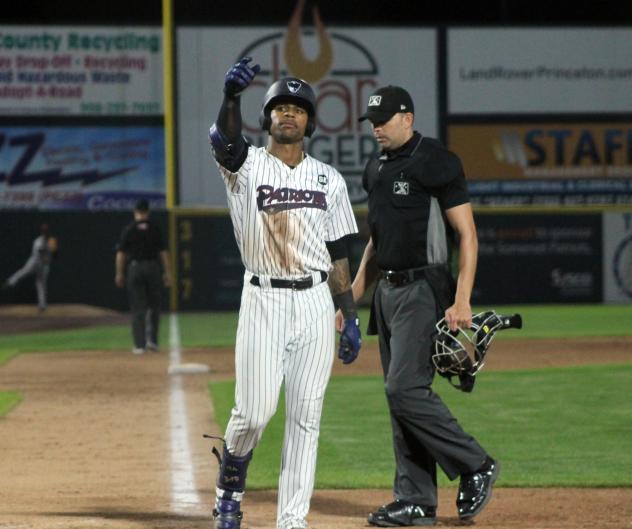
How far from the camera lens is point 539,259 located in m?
30.5

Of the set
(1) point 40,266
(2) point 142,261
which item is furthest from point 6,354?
(1) point 40,266

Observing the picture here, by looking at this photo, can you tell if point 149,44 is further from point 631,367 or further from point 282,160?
point 282,160

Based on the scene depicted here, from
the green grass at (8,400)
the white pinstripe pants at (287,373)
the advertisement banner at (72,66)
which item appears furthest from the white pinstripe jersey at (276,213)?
the advertisement banner at (72,66)

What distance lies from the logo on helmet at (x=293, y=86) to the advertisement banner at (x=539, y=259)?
24068 mm

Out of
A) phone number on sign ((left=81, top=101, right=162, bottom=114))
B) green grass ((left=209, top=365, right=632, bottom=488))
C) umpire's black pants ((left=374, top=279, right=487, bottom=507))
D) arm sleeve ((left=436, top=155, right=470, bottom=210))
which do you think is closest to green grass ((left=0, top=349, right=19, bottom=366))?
green grass ((left=209, top=365, right=632, bottom=488))

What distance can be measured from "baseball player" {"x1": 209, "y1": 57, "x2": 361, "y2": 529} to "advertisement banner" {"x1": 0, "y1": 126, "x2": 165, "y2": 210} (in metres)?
26.3

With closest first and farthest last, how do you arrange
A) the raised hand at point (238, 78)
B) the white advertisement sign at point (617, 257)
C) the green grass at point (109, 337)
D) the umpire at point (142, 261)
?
1. the raised hand at point (238, 78)
2. the umpire at point (142, 261)
3. the green grass at point (109, 337)
4. the white advertisement sign at point (617, 257)

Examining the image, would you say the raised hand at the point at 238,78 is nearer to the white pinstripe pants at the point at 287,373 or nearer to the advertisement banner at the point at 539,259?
the white pinstripe pants at the point at 287,373

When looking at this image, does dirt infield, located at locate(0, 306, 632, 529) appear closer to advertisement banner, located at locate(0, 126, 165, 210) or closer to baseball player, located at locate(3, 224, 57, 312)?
baseball player, located at locate(3, 224, 57, 312)

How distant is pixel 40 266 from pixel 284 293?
78.2 ft

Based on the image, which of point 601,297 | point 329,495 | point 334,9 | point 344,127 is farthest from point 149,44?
point 329,495

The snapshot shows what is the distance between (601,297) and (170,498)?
23814 millimetres

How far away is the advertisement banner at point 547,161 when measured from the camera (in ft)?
108

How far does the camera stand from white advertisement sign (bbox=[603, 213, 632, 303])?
3044 centimetres
